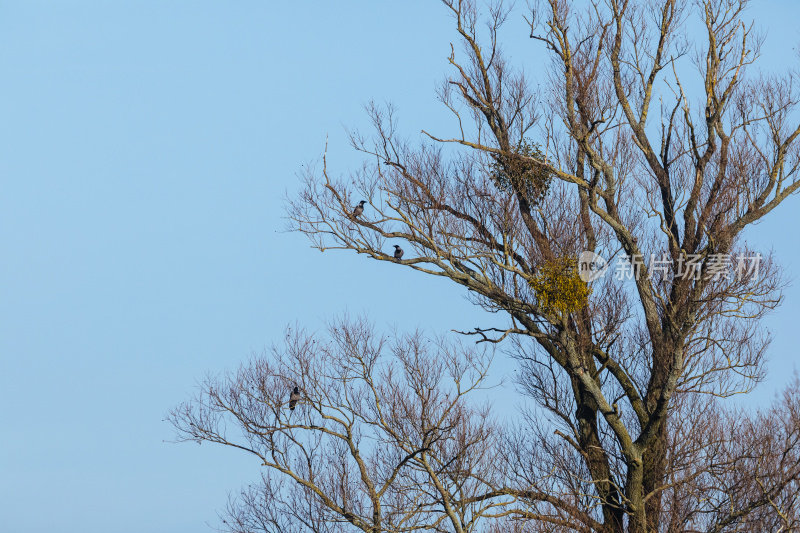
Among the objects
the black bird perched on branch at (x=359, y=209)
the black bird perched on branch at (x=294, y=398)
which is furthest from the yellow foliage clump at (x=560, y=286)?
the black bird perched on branch at (x=294, y=398)

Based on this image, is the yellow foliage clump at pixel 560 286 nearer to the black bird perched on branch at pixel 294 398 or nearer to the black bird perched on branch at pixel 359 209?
the black bird perched on branch at pixel 359 209

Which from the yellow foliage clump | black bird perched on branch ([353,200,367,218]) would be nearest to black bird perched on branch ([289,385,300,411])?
black bird perched on branch ([353,200,367,218])

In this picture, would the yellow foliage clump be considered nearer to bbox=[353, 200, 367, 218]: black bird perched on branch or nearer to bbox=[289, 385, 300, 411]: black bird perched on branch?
bbox=[353, 200, 367, 218]: black bird perched on branch

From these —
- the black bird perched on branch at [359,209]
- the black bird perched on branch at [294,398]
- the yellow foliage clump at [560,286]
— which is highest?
the black bird perched on branch at [359,209]

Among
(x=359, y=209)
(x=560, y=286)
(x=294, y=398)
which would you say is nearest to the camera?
(x=560, y=286)

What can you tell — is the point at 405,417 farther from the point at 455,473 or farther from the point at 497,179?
the point at 497,179

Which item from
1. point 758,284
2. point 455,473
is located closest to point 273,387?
point 455,473

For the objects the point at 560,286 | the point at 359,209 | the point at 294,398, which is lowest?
the point at 294,398

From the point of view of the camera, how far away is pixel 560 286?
1202cm

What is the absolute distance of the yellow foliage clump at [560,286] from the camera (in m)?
12.0

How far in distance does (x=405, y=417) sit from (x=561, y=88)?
194 inches

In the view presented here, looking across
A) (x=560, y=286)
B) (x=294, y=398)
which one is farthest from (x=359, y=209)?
→ (x=560, y=286)

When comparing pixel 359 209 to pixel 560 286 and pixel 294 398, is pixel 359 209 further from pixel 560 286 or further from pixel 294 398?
pixel 560 286

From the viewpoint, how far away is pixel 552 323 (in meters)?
12.8
